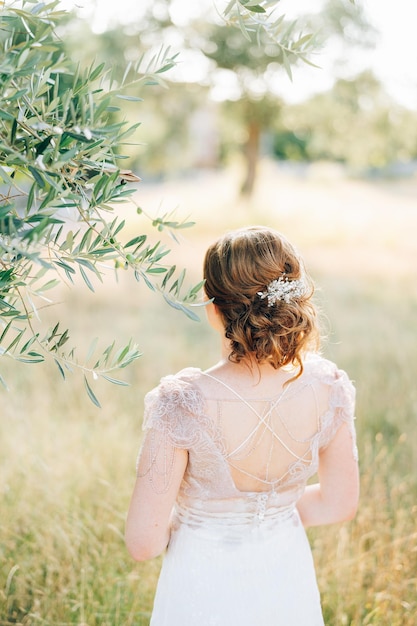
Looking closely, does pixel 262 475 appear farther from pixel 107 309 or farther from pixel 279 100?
pixel 279 100

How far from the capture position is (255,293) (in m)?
1.82

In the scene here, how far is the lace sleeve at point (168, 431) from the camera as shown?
1.87 meters

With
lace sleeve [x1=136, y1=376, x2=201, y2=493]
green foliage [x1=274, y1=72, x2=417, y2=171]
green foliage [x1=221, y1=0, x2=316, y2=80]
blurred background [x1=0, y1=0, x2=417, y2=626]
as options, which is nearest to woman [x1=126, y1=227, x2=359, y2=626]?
lace sleeve [x1=136, y1=376, x2=201, y2=493]

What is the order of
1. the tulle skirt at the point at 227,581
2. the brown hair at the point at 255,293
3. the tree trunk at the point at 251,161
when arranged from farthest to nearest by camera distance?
the tree trunk at the point at 251,161 → the tulle skirt at the point at 227,581 → the brown hair at the point at 255,293

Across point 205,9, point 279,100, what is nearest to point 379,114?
point 279,100

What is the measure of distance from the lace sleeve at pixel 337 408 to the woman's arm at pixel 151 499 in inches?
18.8

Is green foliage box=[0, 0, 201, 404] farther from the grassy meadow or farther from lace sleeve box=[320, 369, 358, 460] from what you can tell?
lace sleeve box=[320, 369, 358, 460]

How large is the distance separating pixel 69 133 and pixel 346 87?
17.4 m

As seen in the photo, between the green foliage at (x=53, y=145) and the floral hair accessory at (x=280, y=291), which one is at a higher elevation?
the green foliage at (x=53, y=145)

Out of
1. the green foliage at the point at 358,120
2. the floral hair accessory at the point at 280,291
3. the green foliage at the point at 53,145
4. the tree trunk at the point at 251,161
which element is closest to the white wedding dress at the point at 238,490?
the floral hair accessory at the point at 280,291

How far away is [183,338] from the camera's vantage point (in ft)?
24.3

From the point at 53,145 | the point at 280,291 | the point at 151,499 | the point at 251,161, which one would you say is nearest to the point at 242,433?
the point at 151,499

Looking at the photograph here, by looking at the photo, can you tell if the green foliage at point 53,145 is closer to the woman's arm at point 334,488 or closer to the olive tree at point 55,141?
the olive tree at point 55,141

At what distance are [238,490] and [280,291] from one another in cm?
65
